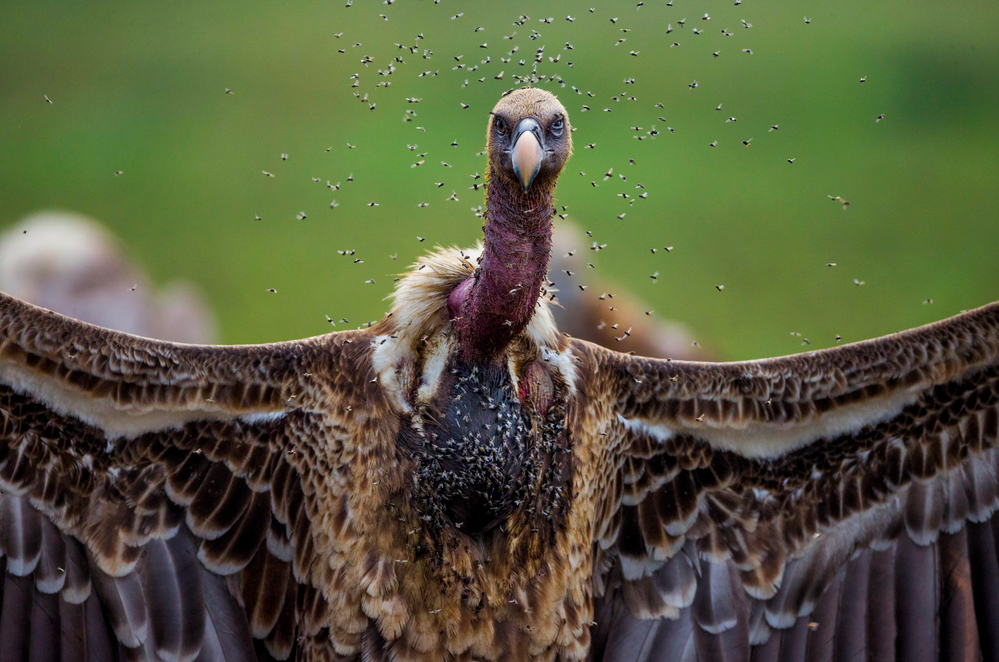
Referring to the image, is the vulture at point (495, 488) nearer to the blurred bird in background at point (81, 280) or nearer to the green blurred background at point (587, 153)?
the blurred bird in background at point (81, 280)

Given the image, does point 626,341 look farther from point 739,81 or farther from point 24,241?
point 739,81

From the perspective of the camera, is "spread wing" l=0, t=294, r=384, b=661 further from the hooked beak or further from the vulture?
the hooked beak

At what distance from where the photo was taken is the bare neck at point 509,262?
7.61 feet

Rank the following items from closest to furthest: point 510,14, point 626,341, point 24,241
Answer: point 626,341 → point 24,241 → point 510,14

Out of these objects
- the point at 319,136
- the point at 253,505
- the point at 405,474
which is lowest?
the point at 319,136

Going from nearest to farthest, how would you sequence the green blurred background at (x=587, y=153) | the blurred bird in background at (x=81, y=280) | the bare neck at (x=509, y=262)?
the bare neck at (x=509, y=262) < the blurred bird in background at (x=81, y=280) < the green blurred background at (x=587, y=153)

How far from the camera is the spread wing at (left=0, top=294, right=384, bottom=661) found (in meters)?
2.60

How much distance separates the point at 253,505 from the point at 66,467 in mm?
541

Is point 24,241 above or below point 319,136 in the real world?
above

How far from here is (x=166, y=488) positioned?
2775 millimetres

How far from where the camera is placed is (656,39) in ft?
41.3

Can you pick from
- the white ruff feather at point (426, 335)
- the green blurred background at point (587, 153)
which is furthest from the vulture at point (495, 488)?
the green blurred background at point (587, 153)

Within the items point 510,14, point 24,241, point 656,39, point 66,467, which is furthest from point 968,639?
point 656,39

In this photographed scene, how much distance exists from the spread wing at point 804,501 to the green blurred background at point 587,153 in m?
8.35
